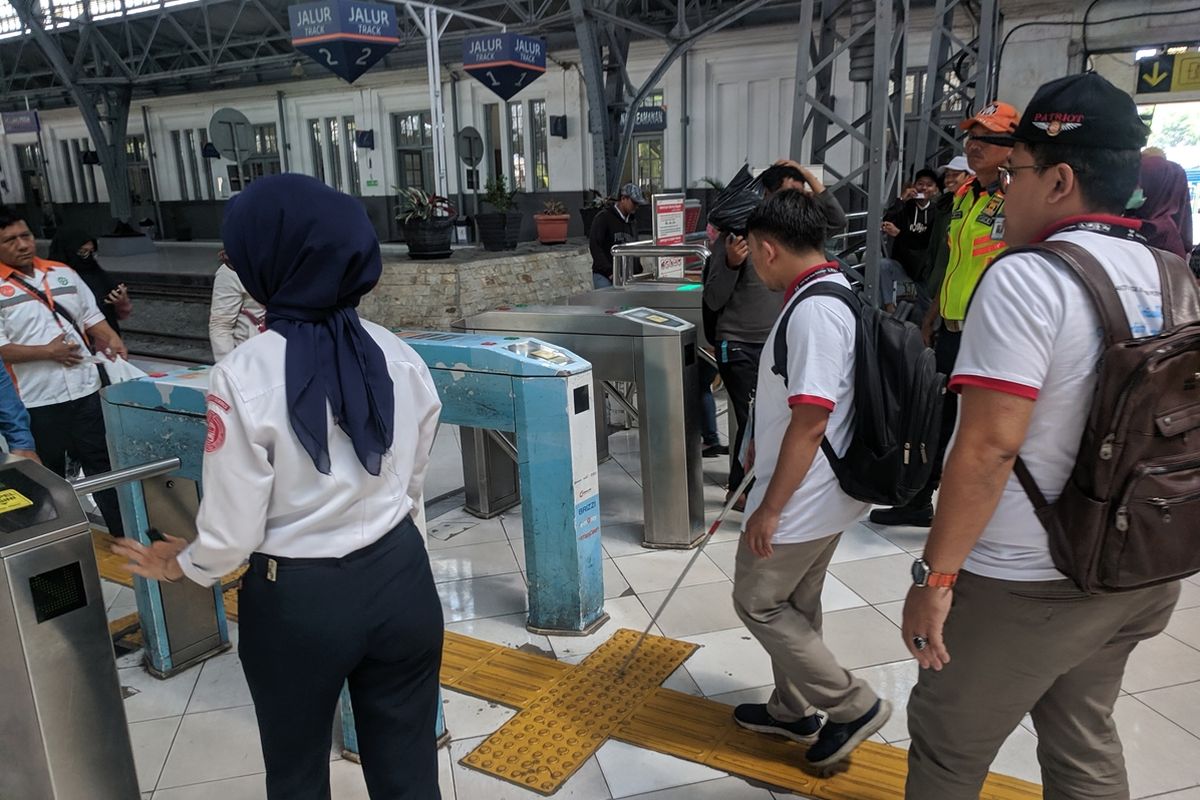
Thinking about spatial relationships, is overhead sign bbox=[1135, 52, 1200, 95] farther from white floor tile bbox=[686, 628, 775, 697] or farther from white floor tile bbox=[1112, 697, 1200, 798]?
white floor tile bbox=[686, 628, 775, 697]

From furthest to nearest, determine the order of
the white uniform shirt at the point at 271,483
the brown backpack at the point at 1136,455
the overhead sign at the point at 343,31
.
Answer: the overhead sign at the point at 343,31, the white uniform shirt at the point at 271,483, the brown backpack at the point at 1136,455

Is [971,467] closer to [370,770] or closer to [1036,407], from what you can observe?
[1036,407]

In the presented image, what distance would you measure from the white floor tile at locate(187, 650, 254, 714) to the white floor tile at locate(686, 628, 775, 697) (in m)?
1.50

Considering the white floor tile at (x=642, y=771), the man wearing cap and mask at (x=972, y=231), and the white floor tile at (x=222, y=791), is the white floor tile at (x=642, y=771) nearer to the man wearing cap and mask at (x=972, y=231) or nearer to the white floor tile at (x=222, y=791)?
the white floor tile at (x=222, y=791)

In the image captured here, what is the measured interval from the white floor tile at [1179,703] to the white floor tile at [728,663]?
1.17 metres

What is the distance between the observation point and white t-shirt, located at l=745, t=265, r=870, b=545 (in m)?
2.01

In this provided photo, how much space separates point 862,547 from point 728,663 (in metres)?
1.25

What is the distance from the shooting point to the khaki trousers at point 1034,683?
147 centimetres

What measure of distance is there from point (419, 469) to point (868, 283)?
4.38 m

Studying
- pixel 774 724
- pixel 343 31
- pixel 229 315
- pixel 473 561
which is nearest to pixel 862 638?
pixel 774 724

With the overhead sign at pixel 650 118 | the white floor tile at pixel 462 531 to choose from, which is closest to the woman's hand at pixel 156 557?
the white floor tile at pixel 462 531

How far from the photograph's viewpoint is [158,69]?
19.1m

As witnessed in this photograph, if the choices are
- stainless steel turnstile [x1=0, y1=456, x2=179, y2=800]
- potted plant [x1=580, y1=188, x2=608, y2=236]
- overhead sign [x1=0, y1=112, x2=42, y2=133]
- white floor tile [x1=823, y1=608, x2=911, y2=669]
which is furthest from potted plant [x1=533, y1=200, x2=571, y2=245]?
overhead sign [x1=0, y1=112, x2=42, y2=133]

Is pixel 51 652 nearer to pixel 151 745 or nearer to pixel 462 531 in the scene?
pixel 151 745
